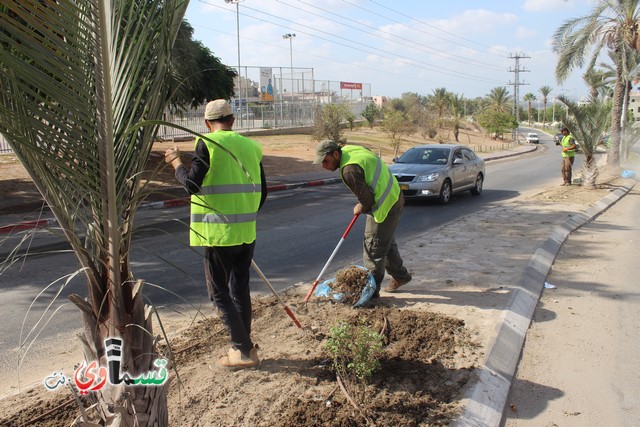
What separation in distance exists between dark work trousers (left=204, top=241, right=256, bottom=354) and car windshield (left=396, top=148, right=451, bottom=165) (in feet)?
37.9

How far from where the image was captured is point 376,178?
5285 millimetres

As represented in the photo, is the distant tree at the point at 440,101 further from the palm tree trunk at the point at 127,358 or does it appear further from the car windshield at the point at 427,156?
the palm tree trunk at the point at 127,358

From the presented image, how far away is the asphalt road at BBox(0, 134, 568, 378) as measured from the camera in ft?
17.2

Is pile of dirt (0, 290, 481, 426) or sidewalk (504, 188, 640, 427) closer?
pile of dirt (0, 290, 481, 426)

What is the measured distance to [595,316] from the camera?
5484 millimetres

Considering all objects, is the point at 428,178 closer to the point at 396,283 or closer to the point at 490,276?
the point at 490,276

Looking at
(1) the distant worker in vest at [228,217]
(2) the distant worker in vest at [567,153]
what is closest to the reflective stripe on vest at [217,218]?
(1) the distant worker in vest at [228,217]

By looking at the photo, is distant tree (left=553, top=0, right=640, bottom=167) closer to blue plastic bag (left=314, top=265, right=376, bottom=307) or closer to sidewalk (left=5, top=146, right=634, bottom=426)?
sidewalk (left=5, top=146, right=634, bottom=426)

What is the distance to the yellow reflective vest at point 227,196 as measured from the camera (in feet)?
11.9

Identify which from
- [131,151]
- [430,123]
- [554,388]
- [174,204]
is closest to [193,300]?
[554,388]

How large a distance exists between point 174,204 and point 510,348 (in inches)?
412

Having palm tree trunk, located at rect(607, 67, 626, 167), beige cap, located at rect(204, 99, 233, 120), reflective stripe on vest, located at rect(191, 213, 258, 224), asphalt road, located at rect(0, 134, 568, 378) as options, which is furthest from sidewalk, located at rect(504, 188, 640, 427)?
palm tree trunk, located at rect(607, 67, 626, 167)

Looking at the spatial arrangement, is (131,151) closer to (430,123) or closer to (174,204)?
(174,204)

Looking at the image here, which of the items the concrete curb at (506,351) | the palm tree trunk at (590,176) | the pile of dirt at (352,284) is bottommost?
the concrete curb at (506,351)
